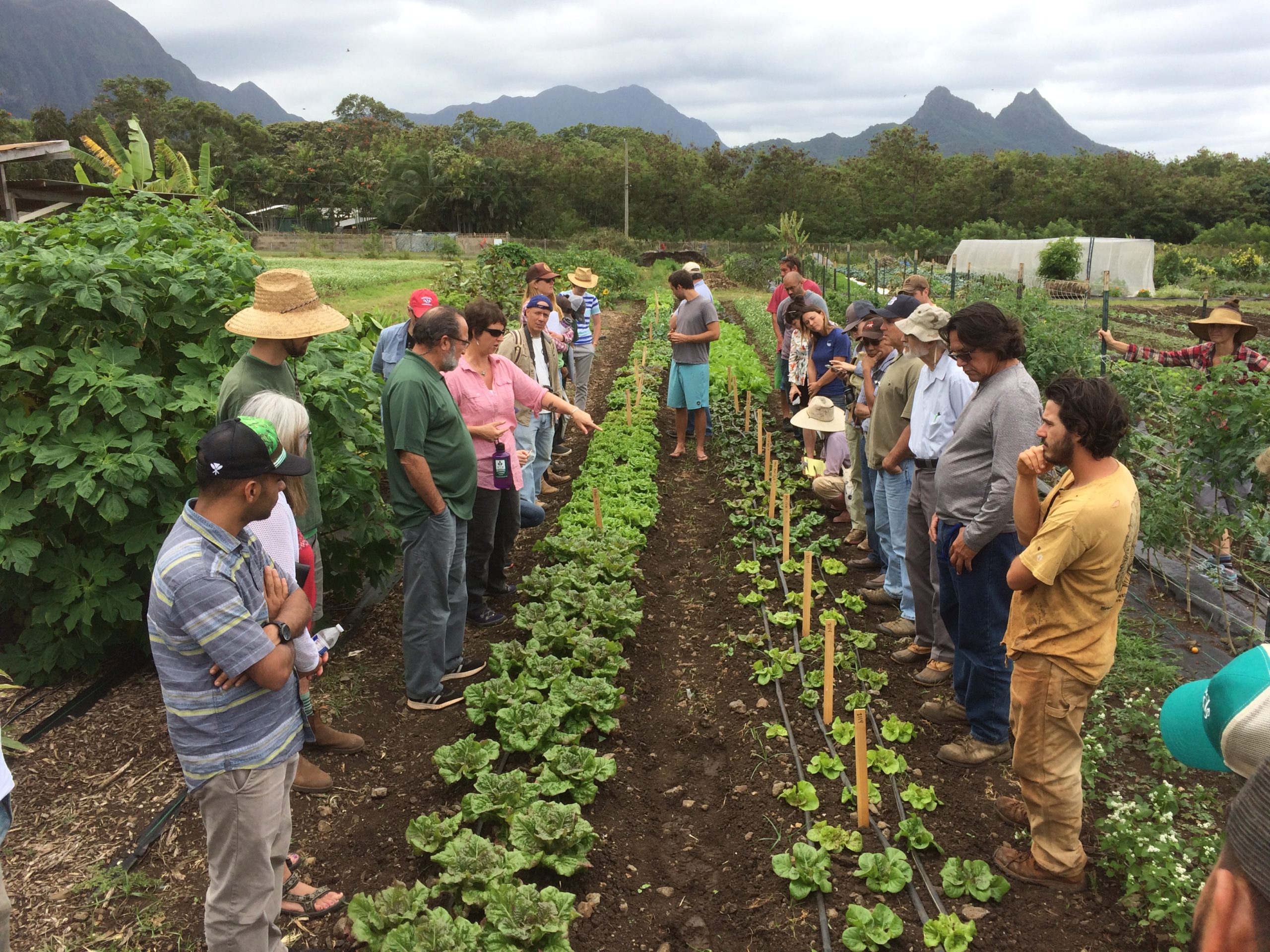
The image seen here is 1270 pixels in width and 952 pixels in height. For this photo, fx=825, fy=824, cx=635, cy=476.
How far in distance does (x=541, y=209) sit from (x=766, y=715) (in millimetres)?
50428

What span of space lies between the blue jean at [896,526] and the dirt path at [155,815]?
9.93 ft

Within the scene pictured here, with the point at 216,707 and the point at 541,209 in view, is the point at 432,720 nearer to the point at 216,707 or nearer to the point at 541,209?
the point at 216,707

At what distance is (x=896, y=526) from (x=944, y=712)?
1.50m

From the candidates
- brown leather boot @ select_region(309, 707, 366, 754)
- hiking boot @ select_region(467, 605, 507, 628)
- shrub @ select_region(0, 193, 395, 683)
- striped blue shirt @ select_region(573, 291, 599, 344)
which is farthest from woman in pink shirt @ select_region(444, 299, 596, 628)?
striped blue shirt @ select_region(573, 291, 599, 344)

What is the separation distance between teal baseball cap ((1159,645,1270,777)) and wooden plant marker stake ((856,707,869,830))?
185 centimetres

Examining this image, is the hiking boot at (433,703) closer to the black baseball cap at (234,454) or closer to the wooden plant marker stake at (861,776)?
the wooden plant marker stake at (861,776)

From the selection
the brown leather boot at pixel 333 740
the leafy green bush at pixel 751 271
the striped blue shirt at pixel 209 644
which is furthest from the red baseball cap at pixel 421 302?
the leafy green bush at pixel 751 271

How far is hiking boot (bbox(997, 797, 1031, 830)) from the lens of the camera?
3686 mm

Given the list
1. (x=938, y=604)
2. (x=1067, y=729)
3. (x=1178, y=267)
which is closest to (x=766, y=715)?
(x=938, y=604)

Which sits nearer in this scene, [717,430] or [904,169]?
[717,430]

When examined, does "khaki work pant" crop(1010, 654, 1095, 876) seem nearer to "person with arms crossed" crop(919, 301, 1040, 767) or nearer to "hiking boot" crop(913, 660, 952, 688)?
"person with arms crossed" crop(919, 301, 1040, 767)

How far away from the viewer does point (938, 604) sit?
14.6ft

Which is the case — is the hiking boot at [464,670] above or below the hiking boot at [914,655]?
below

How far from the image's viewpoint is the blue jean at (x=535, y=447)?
6.53m
